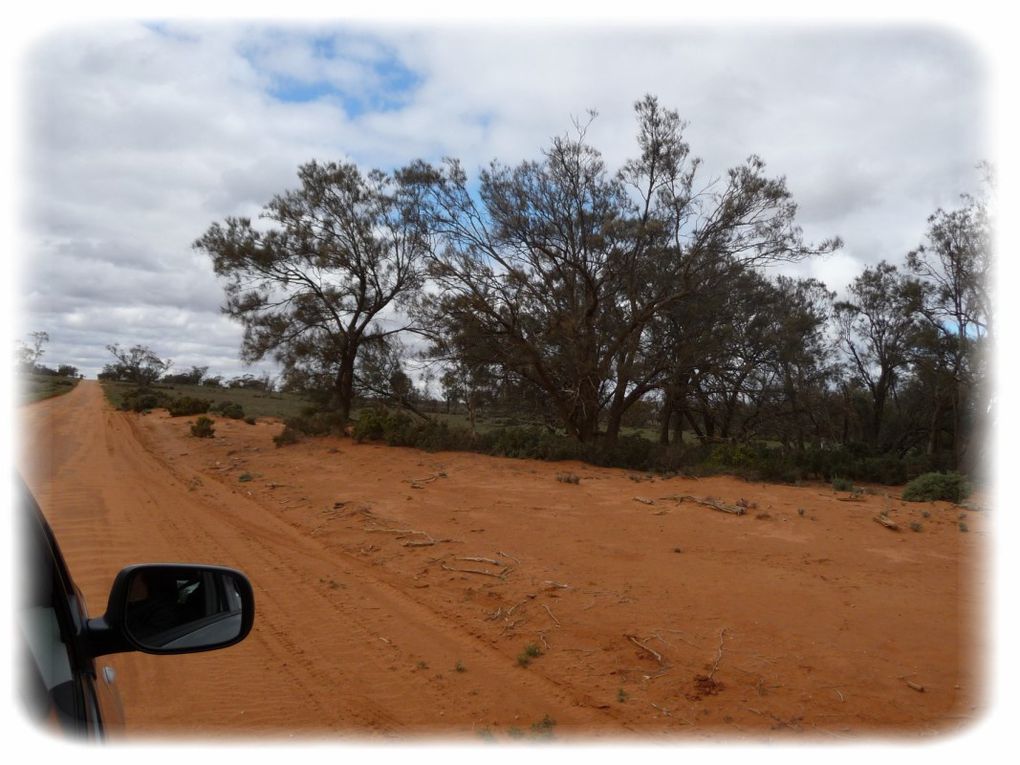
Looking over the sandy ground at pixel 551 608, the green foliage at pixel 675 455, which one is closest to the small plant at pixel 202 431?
the green foliage at pixel 675 455

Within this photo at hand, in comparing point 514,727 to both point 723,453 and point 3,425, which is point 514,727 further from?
point 723,453

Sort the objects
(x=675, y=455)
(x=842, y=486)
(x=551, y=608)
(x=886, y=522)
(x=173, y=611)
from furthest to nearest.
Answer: (x=675, y=455) < (x=842, y=486) < (x=886, y=522) < (x=551, y=608) < (x=173, y=611)

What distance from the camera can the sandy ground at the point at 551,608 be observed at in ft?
15.8

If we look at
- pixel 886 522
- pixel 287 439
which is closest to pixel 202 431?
pixel 287 439

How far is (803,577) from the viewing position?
8.02m

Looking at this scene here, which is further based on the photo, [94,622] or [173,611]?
[173,611]

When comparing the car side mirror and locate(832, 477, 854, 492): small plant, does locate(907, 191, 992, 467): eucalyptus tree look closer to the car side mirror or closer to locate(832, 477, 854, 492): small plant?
locate(832, 477, 854, 492): small plant

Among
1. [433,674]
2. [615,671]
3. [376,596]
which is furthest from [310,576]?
[615,671]

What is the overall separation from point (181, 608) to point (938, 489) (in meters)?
14.3

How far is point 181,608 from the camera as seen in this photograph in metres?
2.46

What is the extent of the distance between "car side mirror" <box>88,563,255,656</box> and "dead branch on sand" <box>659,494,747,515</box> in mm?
9598

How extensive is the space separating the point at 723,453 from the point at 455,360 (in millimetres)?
7583

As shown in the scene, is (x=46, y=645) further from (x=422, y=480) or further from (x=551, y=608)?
(x=422, y=480)

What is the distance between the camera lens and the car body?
1.84m
